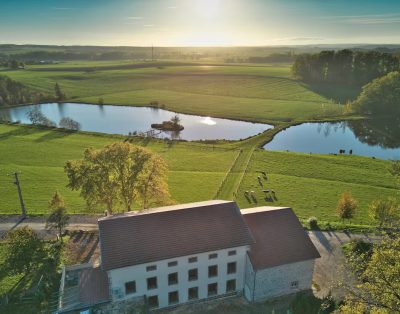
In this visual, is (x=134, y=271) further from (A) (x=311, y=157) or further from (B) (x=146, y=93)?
(B) (x=146, y=93)

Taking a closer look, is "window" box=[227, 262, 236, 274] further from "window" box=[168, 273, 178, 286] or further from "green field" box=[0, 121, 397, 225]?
"green field" box=[0, 121, 397, 225]

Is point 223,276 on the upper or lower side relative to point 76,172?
lower

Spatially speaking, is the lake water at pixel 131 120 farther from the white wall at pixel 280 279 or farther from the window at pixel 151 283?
the window at pixel 151 283

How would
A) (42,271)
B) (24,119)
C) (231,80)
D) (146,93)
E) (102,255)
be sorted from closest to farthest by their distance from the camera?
(102,255), (42,271), (24,119), (146,93), (231,80)

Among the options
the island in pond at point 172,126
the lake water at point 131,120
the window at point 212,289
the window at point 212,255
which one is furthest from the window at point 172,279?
the island in pond at point 172,126

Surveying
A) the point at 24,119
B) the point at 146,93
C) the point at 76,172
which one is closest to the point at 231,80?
the point at 146,93

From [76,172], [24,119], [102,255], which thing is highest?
[76,172]
